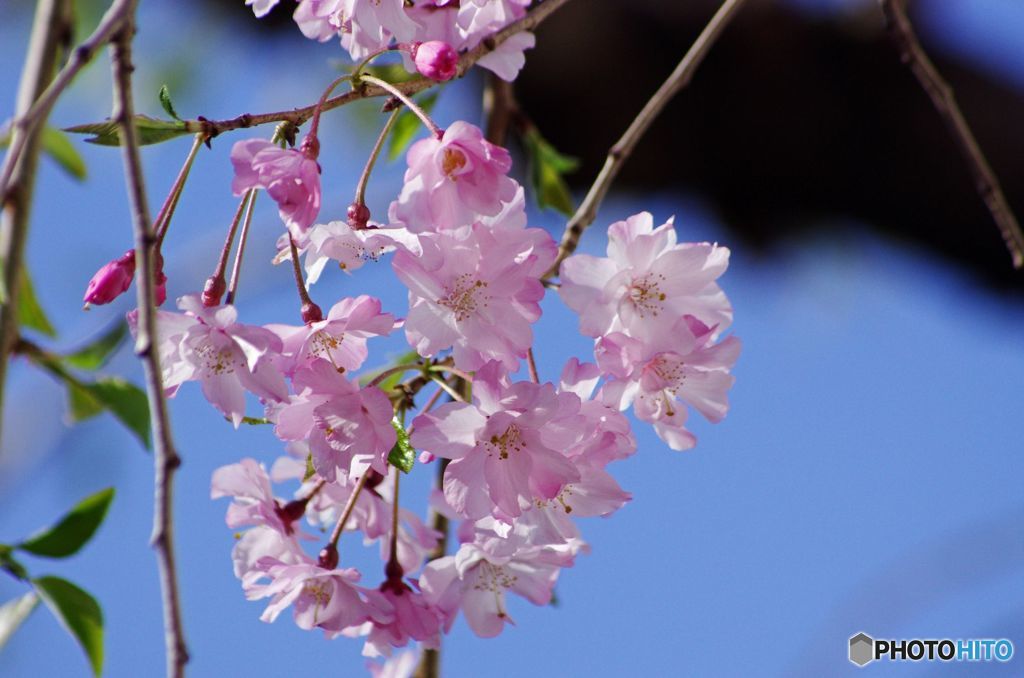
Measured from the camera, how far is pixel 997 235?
228 cm

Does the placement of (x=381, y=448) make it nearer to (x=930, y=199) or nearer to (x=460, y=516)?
(x=460, y=516)

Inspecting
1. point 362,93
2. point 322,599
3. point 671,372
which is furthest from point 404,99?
point 322,599

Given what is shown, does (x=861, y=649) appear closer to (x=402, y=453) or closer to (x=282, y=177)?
(x=402, y=453)

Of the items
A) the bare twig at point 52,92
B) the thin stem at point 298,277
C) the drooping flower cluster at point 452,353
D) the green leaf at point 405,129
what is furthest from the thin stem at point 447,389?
the green leaf at point 405,129

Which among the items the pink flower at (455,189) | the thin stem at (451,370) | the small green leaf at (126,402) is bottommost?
the thin stem at (451,370)

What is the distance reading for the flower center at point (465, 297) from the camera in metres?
0.70

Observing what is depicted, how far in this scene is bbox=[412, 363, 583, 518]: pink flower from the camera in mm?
717

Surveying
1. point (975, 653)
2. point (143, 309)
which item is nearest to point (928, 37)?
point (975, 653)

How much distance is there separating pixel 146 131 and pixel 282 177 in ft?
0.35

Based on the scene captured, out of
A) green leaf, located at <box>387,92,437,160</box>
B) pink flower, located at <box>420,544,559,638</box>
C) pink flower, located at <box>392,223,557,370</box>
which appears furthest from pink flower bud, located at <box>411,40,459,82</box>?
green leaf, located at <box>387,92,437,160</box>

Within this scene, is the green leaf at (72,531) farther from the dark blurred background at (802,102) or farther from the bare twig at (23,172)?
the dark blurred background at (802,102)

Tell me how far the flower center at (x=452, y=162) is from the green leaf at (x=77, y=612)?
0.32 meters

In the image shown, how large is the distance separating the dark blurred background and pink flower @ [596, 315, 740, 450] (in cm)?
159

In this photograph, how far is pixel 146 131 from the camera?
29.0 inches
